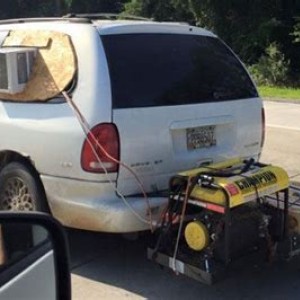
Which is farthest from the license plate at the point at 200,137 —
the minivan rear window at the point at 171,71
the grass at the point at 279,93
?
the grass at the point at 279,93

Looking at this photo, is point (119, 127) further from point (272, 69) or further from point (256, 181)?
point (272, 69)

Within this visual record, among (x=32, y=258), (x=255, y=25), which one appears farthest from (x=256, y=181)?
(x=255, y=25)

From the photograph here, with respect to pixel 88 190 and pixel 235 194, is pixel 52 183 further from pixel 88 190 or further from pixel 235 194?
pixel 235 194

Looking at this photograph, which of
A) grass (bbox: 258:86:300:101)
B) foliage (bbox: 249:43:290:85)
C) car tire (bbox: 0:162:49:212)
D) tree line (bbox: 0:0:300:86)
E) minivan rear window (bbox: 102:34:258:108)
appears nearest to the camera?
minivan rear window (bbox: 102:34:258:108)

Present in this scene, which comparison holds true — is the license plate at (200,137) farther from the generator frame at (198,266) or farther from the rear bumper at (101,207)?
the generator frame at (198,266)

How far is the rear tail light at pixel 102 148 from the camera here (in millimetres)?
4559

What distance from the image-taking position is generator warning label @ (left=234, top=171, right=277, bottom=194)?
4.25m

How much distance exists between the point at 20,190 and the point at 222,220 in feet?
5.66

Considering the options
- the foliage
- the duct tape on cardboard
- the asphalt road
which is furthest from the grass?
the duct tape on cardboard

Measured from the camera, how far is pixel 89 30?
15.8 ft

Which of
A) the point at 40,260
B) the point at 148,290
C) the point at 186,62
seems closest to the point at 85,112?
the point at 186,62

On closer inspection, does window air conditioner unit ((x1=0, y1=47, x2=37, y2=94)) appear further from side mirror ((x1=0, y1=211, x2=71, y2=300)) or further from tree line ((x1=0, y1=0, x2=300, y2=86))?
tree line ((x1=0, y1=0, x2=300, y2=86))

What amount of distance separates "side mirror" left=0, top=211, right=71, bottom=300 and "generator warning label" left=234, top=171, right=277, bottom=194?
7.20 ft

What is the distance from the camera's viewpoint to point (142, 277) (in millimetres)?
4852
